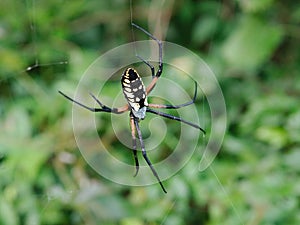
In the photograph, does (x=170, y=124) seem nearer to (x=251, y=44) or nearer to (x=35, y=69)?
(x=251, y=44)

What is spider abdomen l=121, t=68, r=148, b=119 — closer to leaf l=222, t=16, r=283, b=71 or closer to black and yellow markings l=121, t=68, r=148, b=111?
black and yellow markings l=121, t=68, r=148, b=111

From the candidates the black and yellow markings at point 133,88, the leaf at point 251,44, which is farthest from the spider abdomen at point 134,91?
the leaf at point 251,44

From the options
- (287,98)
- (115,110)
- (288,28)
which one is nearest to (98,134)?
(115,110)

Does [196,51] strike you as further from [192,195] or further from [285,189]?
[285,189]

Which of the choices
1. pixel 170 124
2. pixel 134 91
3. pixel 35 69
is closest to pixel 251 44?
pixel 170 124

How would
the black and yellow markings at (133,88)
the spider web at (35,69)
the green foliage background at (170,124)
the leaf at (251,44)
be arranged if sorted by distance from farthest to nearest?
the leaf at (251,44), the spider web at (35,69), the green foliage background at (170,124), the black and yellow markings at (133,88)

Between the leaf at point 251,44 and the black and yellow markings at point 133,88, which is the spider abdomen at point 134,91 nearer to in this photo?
the black and yellow markings at point 133,88

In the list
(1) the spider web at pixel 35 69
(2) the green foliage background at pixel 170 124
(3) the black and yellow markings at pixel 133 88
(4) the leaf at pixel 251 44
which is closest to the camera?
(3) the black and yellow markings at pixel 133 88

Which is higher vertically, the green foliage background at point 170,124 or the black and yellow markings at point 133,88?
the black and yellow markings at point 133,88
